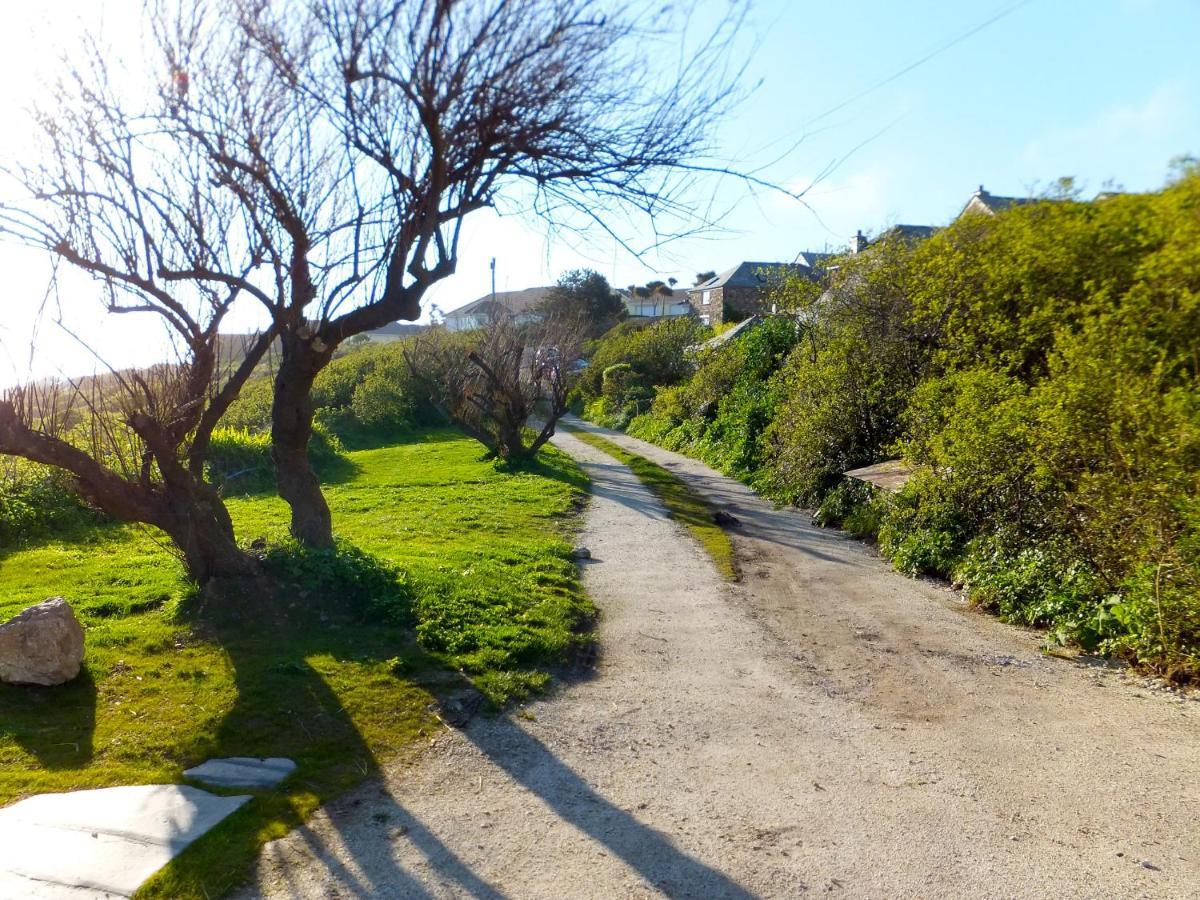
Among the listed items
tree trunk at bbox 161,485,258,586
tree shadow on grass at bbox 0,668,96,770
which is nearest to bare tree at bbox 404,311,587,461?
tree trunk at bbox 161,485,258,586

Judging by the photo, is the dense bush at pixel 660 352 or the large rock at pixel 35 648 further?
the dense bush at pixel 660 352

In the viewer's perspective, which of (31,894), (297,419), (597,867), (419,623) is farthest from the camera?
(297,419)

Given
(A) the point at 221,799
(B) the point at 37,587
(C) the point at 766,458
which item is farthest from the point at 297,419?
(C) the point at 766,458

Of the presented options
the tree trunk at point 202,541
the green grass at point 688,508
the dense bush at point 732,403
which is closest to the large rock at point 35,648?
the tree trunk at point 202,541

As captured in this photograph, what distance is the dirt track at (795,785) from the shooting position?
12.4 ft

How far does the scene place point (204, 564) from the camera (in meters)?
7.07

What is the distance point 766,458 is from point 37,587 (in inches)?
512

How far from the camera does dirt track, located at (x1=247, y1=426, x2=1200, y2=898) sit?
3.77m

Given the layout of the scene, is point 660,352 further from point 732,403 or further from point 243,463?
point 243,463

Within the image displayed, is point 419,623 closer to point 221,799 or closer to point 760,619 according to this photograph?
point 221,799

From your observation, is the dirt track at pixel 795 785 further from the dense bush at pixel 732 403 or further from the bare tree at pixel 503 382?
the bare tree at pixel 503 382

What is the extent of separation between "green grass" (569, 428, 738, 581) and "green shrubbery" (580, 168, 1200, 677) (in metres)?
1.88

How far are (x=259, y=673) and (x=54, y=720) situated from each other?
1192 millimetres

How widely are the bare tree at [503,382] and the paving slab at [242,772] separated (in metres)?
15.4
